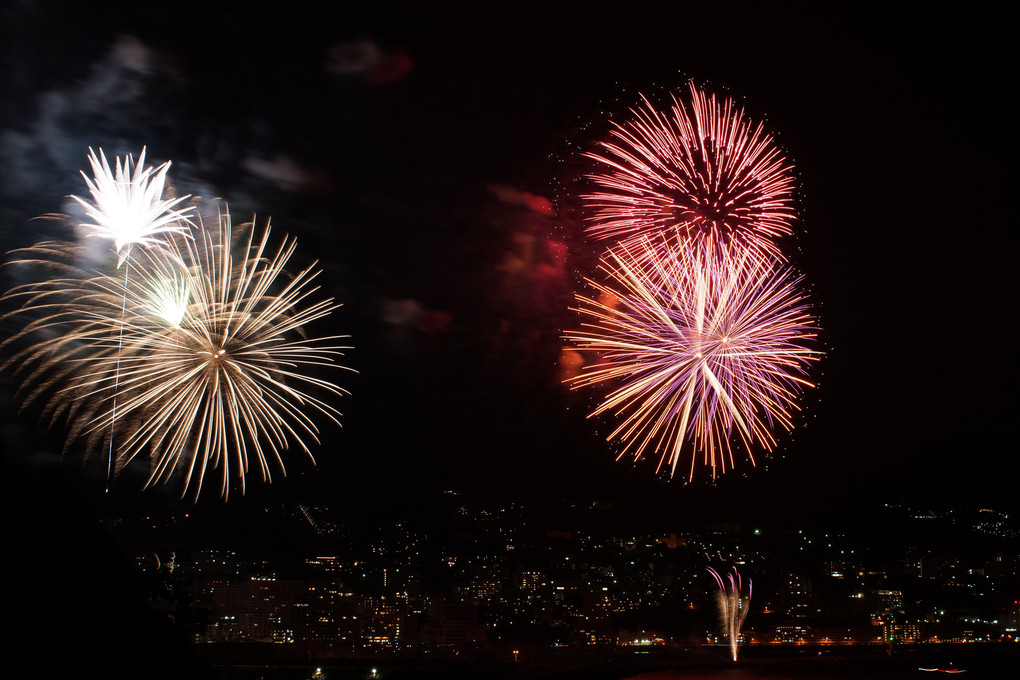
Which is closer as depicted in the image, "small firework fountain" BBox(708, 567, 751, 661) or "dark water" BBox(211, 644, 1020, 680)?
"dark water" BBox(211, 644, 1020, 680)

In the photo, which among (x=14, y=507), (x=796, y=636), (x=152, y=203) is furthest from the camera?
(x=796, y=636)

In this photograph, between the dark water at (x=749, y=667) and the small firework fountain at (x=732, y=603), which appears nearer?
the dark water at (x=749, y=667)

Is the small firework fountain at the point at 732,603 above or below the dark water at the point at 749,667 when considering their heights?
above

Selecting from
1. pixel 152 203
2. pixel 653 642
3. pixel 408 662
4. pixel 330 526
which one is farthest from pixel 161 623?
pixel 653 642

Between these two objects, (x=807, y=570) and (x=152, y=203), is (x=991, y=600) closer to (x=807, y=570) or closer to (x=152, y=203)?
(x=807, y=570)

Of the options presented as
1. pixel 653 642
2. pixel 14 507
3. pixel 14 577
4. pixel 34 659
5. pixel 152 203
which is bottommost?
pixel 653 642

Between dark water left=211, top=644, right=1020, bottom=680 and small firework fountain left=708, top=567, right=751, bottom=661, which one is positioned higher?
small firework fountain left=708, top=567, right=751, bottom=661

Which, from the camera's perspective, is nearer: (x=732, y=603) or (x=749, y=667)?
(x=749, y=667)

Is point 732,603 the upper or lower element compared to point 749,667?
upper
